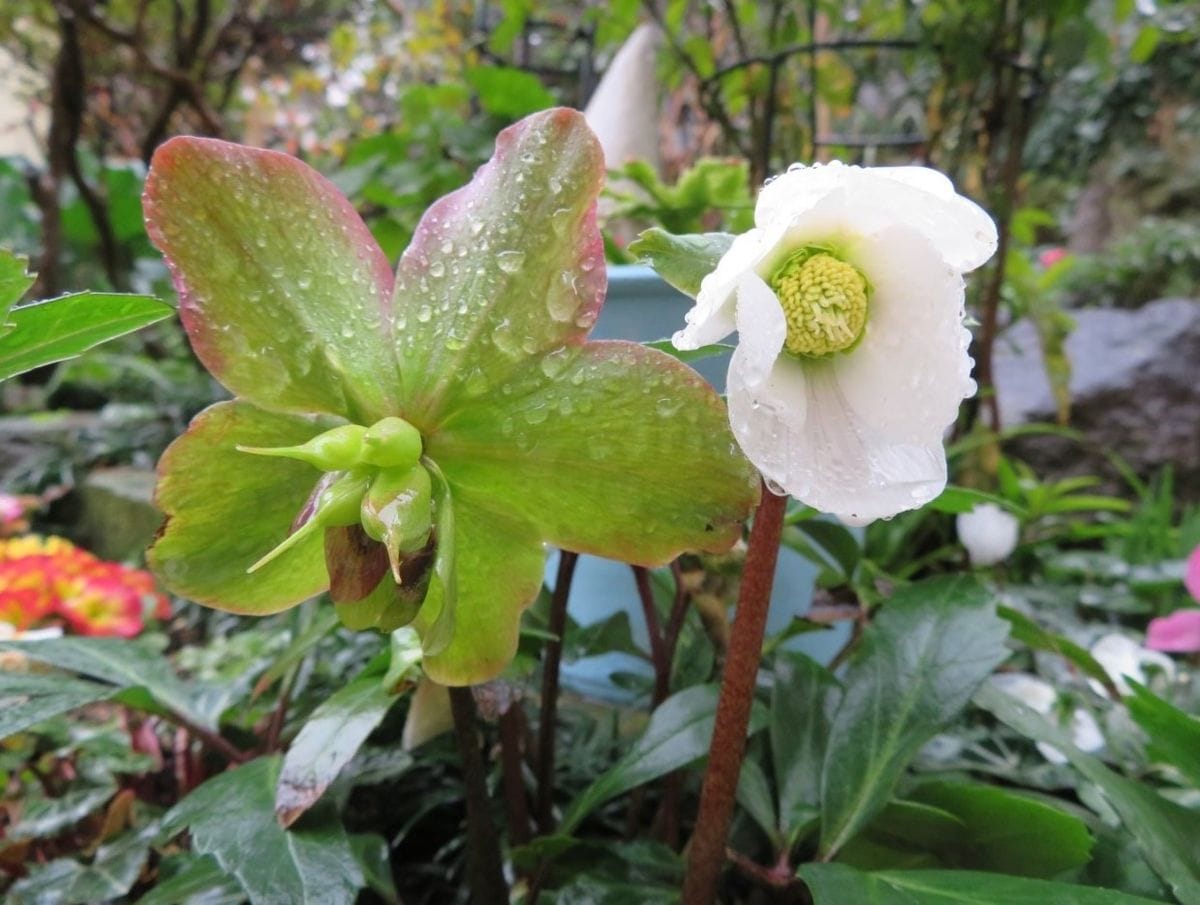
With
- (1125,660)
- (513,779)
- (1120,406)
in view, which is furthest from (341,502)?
(1120,406)

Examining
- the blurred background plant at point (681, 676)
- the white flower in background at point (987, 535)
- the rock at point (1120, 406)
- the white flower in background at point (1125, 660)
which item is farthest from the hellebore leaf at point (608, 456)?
the rock at point (1120, 406)

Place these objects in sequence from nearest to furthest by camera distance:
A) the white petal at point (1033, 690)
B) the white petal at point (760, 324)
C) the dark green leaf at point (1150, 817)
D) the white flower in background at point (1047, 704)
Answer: the white petal at point (760, 324)
the dark green leaf at point (1150, 817)
the white flower in background at point (1047, 704)
the white petal at point (1033, 690)

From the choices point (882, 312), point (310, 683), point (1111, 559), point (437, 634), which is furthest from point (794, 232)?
point (1111, 559)

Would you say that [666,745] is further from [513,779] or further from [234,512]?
[234,512]

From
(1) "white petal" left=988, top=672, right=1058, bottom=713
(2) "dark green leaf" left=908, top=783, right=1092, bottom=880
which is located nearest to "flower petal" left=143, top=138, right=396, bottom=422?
(2) "dark green leaf" left=908, top=783, right=1092, bottom=880

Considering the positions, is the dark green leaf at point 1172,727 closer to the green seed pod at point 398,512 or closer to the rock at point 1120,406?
the green seed pod at point 398,512

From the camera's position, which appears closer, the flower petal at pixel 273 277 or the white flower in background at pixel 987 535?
the flower petal at pixel 273 277

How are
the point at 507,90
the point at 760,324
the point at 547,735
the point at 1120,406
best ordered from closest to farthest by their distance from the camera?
the point at 760,324 → the point at 547,735 → the point at 507,90 → the point at 1120,406
